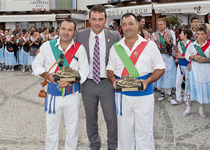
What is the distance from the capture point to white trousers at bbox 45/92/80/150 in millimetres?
2785

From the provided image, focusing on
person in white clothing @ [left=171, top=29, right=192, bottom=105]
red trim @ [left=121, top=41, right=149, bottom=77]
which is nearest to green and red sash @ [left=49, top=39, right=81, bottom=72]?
red trim @ [left=121, top=41, right=149, bottom=77]

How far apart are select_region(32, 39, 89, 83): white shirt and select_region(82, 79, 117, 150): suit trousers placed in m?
0.30

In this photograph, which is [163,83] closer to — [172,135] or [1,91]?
[172,135]

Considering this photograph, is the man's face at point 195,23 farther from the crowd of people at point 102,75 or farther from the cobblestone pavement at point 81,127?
the crowd of people at point 102,75

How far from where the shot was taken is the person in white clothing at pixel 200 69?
4.63 metres

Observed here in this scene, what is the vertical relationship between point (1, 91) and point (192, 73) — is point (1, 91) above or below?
below

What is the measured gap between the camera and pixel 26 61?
36.4 feet

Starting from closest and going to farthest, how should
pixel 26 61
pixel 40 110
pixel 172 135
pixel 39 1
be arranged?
pixel 172 135 < pixel 40 110 < pixel 26 61 < pixel 39 1

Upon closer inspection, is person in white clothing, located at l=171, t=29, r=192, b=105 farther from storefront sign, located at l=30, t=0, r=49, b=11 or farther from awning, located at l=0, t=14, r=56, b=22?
storefront sign, located at l=30, t=0, r=49, b=11

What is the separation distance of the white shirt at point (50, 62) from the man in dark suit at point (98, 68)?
195 mm

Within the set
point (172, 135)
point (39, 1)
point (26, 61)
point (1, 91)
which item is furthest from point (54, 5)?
point (172, 135)

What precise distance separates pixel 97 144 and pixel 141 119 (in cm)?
91

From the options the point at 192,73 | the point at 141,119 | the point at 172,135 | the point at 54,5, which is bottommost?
the point at 172,135

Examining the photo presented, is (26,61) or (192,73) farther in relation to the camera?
(26,61)
